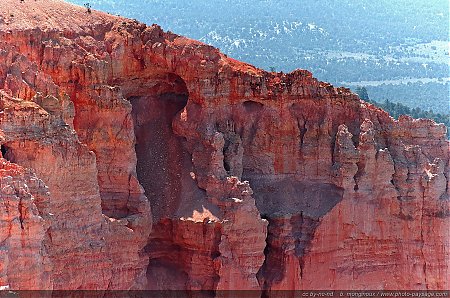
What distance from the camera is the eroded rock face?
28062 millimetres

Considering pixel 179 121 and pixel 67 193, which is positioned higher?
pixel 179 121

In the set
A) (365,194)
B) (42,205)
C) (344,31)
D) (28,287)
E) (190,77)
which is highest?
(344,31)

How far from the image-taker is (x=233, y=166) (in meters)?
30.1

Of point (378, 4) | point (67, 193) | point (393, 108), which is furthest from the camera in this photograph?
point (378, 4)

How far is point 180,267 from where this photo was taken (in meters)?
→ 30.0

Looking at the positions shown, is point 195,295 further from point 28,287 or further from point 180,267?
point 28,287

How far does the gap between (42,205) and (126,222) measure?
4.76m

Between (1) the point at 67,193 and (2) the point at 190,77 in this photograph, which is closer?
(1) the point at 67,193

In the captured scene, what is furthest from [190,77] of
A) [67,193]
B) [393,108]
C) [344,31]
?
[344,31]

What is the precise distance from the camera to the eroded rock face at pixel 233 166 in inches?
1105

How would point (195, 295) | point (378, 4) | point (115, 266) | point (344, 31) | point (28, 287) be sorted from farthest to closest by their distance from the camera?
point (378, 4), point (344, 31), point (195, 295), point (115, 266), point (28, 287)

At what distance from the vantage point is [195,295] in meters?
29.5

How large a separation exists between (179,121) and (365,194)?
16.7ft

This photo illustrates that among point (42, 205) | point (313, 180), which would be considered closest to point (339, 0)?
point (313, 180)
